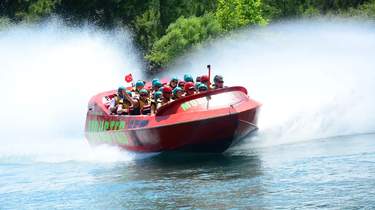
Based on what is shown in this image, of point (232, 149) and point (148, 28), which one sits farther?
point (148, 28)

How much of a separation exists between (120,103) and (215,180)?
6194 millimetres

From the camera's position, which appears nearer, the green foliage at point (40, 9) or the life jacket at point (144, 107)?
the life jacket at point (144, 107)

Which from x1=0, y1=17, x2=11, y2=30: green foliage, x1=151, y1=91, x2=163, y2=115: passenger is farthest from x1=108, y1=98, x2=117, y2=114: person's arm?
x1=0, y1=17, x2=11, y2=30: green foliage

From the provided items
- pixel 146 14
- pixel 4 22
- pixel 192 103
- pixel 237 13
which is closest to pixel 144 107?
pixel 192 103

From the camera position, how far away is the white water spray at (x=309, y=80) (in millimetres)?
25891

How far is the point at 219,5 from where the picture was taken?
5372 centimetres

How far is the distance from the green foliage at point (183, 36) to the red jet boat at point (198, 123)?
78.3 feet

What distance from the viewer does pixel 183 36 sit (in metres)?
47.7

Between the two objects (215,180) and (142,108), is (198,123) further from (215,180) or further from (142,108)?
(142,108)

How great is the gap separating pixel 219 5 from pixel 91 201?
36.5m

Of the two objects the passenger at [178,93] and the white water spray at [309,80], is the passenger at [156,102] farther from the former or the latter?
the white water spray at [309,80]

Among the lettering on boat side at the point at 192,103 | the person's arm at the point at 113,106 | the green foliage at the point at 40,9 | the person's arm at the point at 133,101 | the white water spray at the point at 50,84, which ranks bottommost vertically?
the white water spray at the point at 50,84

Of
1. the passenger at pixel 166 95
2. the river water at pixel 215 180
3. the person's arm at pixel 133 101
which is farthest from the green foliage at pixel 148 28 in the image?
the passenger at pixel 166 95

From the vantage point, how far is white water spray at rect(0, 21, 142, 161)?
104 feet
